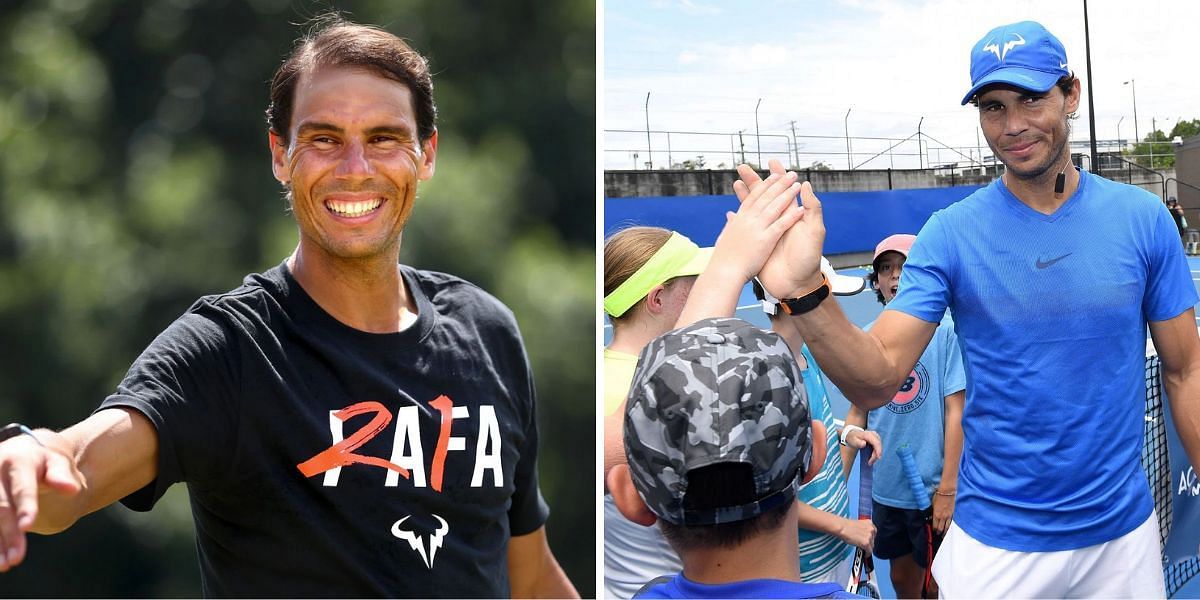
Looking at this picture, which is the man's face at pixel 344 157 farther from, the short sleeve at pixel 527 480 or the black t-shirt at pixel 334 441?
the short sleeve at pixel 527 480

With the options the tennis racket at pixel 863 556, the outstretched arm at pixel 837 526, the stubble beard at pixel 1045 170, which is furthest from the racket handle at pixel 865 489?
the stubble beard at pixel 1045 170

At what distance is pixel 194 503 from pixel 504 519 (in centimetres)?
59

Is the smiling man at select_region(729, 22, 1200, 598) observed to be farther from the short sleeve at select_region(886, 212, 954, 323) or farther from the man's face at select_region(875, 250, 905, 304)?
the man's face at select_region(875, 250, 905, 304)

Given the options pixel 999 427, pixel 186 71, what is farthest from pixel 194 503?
pixel 186 71

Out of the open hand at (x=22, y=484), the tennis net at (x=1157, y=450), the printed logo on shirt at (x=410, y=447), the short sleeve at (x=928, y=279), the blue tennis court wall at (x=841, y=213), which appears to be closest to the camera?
the open hand at (x=22, y=484)

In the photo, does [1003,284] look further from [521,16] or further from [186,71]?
[186,71]

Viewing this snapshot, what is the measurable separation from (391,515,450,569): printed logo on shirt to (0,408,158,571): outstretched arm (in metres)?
0.47

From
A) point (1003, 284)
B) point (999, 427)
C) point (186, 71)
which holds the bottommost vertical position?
point (999, 427)

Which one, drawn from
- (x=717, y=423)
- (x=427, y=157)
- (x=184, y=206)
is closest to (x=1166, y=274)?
(x=717, y=423)

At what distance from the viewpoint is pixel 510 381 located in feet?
6.79

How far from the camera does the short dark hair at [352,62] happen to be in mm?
Result: 1924

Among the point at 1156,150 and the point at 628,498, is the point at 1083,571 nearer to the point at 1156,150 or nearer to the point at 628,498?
the point at 628,498

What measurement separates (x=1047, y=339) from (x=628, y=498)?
104cm

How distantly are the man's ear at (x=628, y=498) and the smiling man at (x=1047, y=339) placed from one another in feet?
2.21
